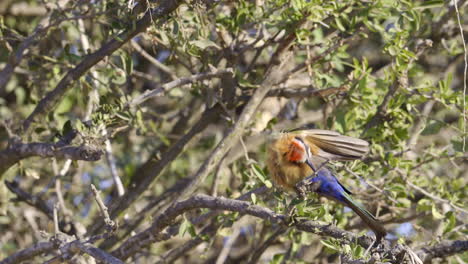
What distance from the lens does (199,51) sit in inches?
114

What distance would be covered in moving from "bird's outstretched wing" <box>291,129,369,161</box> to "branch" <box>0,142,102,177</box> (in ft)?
2.51

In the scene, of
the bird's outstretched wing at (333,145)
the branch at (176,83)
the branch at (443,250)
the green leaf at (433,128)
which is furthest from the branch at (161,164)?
the branch at (443,250)

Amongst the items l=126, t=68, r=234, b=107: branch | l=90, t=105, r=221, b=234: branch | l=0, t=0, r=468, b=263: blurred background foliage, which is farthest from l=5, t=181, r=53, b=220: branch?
l=126, t=68, r=234, b=107: branch

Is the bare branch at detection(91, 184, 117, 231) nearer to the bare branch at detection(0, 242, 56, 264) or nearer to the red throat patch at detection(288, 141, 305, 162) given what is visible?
the bare branch at detection(0, 242, 56, 264)

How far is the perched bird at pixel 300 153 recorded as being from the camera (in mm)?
2414

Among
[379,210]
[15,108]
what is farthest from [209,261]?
[15,108]

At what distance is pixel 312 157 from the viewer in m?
2.51

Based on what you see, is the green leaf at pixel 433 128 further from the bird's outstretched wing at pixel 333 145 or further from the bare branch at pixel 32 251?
the bare branch at pixel 32 251

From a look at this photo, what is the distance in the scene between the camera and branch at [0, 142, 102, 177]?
7.70ft

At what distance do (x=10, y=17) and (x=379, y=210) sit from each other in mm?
2567

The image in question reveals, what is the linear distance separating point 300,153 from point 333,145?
6.4 inches

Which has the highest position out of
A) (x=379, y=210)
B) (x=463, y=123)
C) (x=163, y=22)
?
(x=163, y=22)

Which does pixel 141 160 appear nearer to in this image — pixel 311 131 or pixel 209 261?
pixel 209 261

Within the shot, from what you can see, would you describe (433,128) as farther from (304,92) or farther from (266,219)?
(266,219)
